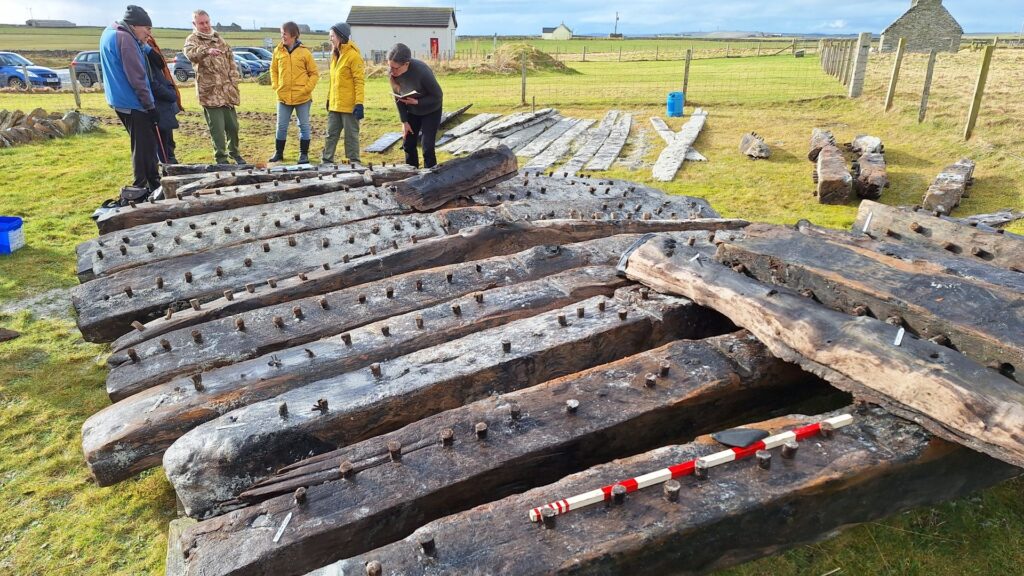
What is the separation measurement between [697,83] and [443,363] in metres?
26.0

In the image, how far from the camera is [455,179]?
6.18m

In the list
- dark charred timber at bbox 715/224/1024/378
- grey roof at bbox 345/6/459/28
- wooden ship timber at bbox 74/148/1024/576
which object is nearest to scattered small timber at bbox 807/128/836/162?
wooden ship timber at bbox 74/148/1024/576

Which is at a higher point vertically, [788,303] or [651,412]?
[788,303]

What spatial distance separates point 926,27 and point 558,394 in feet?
101

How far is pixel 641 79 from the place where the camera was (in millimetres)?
29219

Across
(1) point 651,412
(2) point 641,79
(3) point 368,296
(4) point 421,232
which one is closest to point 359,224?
(4) point 421,232

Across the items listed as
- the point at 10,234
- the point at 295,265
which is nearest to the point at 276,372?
the point at 295,265

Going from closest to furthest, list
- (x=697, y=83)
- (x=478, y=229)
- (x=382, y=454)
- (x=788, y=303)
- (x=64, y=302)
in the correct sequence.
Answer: (x=382, y=454) < (x=788, y=303) < (x=478, y=229) < (x=64, y=302) < (x=697, y=83)

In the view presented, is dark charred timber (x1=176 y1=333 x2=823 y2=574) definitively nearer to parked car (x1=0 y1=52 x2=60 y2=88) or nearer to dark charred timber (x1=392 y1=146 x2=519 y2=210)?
dark charred timber (x1=392 y1=146 x2=519 y2=210)

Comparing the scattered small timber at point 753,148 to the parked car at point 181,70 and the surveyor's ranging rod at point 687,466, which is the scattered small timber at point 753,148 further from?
the parked car at point 181,70

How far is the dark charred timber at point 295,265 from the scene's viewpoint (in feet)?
14.2

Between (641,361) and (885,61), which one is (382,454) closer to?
(641,361)

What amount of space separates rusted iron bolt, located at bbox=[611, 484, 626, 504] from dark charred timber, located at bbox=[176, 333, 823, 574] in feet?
1.12

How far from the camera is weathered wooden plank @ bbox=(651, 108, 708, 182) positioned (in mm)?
11141
